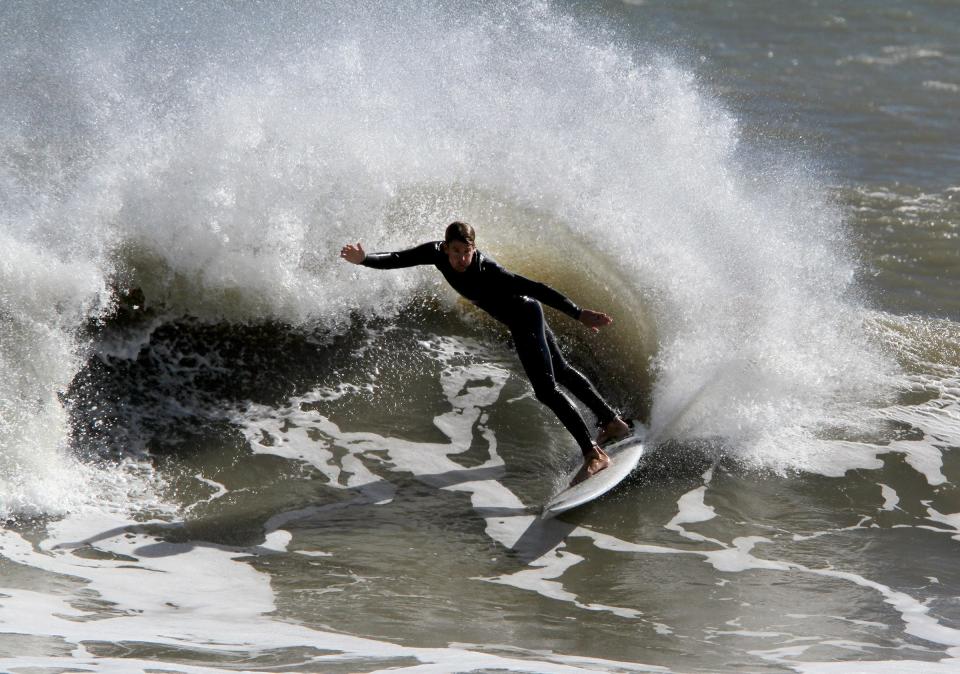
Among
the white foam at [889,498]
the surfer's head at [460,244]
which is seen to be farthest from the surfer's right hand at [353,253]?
the white foam at [889,498]

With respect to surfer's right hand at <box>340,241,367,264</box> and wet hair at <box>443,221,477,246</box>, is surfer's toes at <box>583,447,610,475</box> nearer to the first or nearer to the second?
wet hair at <box>443,221,477,246</box>

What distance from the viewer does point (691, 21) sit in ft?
77.3

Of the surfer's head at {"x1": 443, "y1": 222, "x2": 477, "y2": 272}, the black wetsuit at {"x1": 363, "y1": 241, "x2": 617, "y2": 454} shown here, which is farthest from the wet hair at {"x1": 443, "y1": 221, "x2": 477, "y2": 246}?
the black wetsuit at {"x1": 363, "y1": 241, "x2": 617, "y2": 454}

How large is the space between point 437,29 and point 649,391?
554 cm

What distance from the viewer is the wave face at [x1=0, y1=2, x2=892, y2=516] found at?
7199 millimetres

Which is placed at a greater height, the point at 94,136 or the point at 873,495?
the point at 94,136

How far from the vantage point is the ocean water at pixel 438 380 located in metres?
5.07

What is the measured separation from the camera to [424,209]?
8.70m

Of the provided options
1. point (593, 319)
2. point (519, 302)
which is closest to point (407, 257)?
point (519, 302)

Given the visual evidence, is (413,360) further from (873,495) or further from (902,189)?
(902,189)

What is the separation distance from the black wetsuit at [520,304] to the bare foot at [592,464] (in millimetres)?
44

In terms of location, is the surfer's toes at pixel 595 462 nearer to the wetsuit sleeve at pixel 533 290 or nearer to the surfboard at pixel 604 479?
the surfboard at pixel 604 479

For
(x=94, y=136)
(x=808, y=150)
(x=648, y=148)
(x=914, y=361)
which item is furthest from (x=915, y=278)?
(x=94, y=136)

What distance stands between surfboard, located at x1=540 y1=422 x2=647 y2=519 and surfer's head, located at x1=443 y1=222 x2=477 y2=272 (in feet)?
4.84
